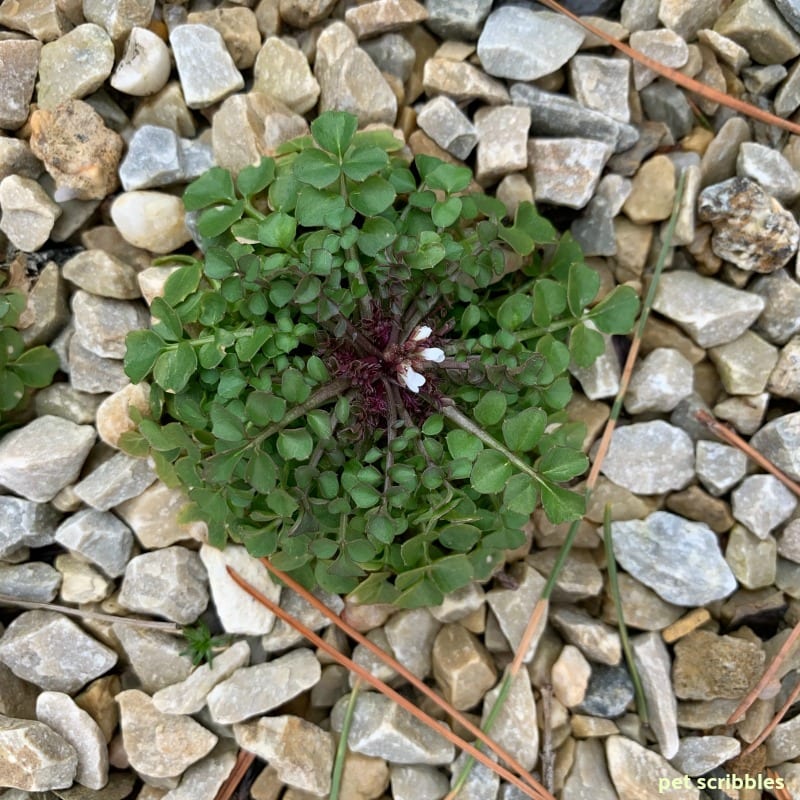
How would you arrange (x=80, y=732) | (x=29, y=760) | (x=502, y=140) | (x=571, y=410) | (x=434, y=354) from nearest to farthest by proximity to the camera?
(x=434, y=354), (x=29, y=760), (x=80, y=732), (x=502, y=140), (x=571, y=410)

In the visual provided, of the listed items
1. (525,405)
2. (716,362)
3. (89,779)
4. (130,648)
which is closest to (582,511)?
(525,405)

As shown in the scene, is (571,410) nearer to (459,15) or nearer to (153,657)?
(459,15)

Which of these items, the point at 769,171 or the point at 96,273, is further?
the point at 769,171

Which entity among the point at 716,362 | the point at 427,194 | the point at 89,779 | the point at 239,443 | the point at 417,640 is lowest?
the point at 89,779

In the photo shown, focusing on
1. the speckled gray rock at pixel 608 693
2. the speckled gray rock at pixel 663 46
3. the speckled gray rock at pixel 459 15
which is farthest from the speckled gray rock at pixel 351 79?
the speckled gray rock at pixel 608 693

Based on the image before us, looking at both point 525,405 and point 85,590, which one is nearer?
point 525,405

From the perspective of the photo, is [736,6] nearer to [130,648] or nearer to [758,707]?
[758,707]

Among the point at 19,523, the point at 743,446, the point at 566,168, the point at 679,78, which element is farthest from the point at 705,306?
the point at 19,523
